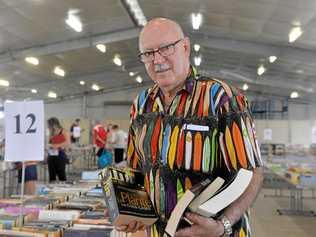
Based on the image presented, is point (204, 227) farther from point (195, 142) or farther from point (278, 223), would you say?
point (278, 223)

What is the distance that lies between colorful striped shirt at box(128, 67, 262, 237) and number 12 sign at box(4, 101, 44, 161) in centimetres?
114

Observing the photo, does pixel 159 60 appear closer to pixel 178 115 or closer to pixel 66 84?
pixel 178 115

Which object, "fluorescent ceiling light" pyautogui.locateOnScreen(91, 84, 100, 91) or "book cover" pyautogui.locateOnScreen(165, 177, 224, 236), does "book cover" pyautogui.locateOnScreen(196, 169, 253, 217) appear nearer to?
"book cover" pyautogui.locateOnScreen(165, 177, 224, 236)

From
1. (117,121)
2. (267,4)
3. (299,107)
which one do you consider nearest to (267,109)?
(299,107)

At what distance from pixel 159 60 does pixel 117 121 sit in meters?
18.5

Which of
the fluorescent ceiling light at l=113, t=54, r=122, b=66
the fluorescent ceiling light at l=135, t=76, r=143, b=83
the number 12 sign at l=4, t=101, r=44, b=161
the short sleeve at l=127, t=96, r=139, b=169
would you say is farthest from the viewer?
the fluorescent ceiling light at l=135, t=76, r=143, b=83

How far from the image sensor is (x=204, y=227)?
1073 millimetres

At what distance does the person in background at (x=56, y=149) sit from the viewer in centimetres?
774

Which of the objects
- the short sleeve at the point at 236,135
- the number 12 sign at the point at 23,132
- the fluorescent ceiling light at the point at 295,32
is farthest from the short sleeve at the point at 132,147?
the fluorescent ceiling light at the point at 295,32

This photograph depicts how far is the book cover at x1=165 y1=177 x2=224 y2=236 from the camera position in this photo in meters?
1.06

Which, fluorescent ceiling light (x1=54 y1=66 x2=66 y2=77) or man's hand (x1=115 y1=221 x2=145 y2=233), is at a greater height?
fluorescent ceiling light (x1=54 y1=66 x2=66 y2=77)

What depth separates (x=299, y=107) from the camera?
2316 centimetres

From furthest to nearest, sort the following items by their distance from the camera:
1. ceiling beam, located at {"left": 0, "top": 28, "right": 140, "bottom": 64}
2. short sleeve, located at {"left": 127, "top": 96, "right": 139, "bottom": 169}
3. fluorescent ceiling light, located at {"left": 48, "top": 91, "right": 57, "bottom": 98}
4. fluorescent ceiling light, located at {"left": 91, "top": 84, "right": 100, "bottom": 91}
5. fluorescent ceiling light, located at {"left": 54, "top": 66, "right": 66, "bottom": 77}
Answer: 1. fluorescent ceiling light, located at {"left": 48, "top": 91, "right": 57, "bottom": 98}
2. fluorescent ceiling light, located at {"left": 91, "top": 84, "right": 100, "bottom": 91}
3. fluorescent ceiling light, located at {"left": 54, "top": 66, "right": 66, "bottom": 77}
4. ceiling beam, located at {"left": 0, "top": 28, "right": 140, "bottom": 64}
5. short sleeve, located at {"left": 127, "top": 96, "right": 139, "bottom": 169}

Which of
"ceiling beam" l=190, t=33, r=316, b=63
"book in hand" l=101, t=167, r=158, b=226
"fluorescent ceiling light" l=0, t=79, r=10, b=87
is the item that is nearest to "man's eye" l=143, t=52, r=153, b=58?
"book in hand" l=101, t=167, r=158, b=226
